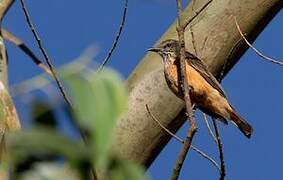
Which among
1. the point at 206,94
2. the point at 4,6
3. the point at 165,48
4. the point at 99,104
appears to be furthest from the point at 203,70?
the point at 99,104

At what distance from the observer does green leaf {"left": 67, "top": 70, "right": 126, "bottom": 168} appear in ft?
3.18

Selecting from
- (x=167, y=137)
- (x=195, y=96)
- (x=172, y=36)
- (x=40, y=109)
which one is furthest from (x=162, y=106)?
(x=40, y=109)

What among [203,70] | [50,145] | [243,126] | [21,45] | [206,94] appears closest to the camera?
[50,145]

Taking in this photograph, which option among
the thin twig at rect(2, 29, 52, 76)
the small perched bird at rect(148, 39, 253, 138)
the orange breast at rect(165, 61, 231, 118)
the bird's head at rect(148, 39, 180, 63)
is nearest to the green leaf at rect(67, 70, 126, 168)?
the thin twig at rect(2, 29, 52, 76)

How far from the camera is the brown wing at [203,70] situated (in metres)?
3.82

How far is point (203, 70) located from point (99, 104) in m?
3.01

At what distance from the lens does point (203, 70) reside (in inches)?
157

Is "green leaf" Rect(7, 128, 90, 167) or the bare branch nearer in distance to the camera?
"green leaf" Rect(7, 128, 90, 167)

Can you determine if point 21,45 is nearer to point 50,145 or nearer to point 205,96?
point 50,145

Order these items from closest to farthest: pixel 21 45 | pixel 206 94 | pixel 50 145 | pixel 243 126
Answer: pixel 50 145 → pixel 21 45 → pixel 243 126 → pixel 206 94

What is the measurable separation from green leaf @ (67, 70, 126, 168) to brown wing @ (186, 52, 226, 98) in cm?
261

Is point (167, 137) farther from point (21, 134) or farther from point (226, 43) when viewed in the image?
point (21, 134)

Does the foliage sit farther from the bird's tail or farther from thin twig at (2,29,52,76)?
the bird's tail

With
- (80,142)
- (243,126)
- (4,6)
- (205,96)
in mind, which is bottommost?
(243,126)
